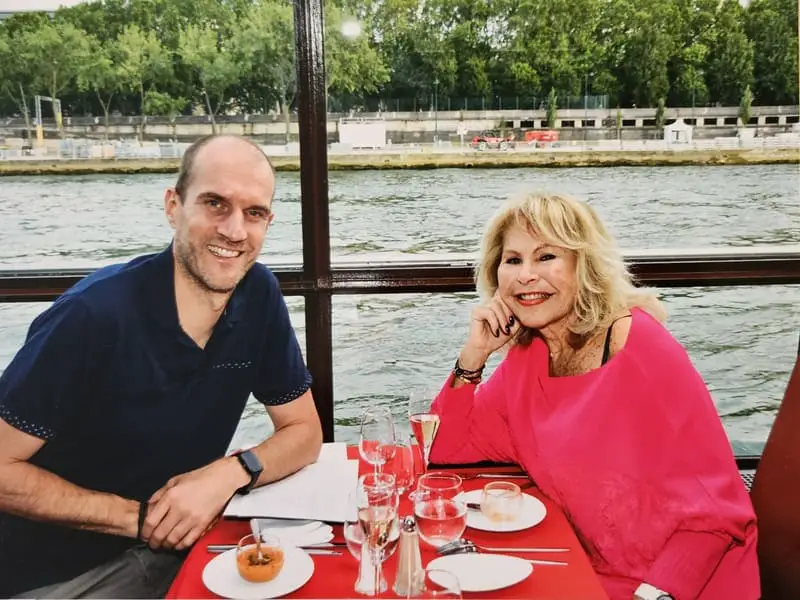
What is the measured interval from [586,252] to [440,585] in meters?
0.92

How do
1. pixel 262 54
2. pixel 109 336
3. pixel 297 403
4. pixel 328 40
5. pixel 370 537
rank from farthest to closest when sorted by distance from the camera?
pixel 262 54, pixel 328 40, pixel 297 403, pixel 109 336, pixel 370 537

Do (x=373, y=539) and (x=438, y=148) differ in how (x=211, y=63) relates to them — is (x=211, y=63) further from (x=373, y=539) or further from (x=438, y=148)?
(x=373, y=539)

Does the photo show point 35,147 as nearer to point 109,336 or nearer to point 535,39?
point 109,336

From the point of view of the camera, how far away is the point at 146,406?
160cm

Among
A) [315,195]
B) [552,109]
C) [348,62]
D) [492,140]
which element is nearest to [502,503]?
[315,195]

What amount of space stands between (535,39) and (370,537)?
2.19 metres

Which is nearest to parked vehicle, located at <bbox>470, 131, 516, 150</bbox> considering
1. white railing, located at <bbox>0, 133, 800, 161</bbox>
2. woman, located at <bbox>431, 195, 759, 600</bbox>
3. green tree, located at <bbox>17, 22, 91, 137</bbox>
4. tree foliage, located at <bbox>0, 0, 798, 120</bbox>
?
white railing, located at <bbox>0, 133, 800, 161</bbox>

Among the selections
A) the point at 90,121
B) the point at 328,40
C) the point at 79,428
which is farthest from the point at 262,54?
the point at 79,428

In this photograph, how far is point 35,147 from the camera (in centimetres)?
262

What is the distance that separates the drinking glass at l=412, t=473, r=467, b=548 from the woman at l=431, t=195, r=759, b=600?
Result: 0.39 metres

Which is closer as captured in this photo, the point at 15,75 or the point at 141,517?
the point at 141,517

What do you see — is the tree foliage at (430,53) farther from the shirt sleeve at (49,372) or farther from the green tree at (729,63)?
the shirt sleeve at (49,372)

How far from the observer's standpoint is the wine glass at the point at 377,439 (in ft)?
4.99

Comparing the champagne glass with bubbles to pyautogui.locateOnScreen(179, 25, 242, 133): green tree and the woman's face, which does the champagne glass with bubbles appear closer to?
the woman's face
